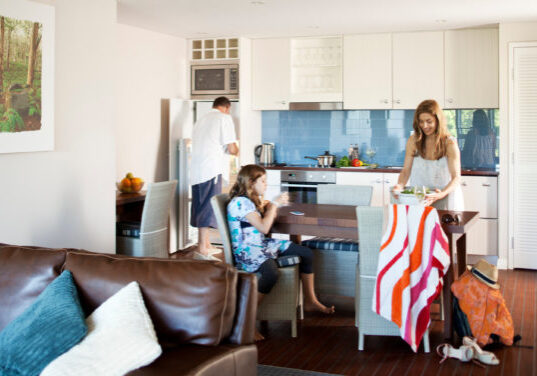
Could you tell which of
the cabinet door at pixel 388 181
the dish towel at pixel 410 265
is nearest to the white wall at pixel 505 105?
the cabinet door at pixel 388 181

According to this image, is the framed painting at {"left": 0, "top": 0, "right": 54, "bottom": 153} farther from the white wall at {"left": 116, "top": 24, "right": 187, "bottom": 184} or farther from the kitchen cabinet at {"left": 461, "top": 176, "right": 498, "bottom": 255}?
the kitchen cabinet at {"left": 461, "top": 176, "right": 498, "bottom": 255}

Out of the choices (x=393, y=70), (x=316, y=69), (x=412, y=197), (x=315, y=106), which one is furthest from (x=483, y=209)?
(x=412, y=197)

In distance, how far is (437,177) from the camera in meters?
4.91

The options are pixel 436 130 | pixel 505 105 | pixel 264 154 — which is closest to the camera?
pixel 436 130

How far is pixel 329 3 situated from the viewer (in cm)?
551

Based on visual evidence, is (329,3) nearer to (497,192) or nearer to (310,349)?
(497,192)

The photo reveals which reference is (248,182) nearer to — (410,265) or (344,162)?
(410,265)

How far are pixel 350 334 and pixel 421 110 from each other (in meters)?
1.69

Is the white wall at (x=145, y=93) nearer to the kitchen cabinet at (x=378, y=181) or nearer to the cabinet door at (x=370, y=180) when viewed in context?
the cabinet door at (x=370, y=180)

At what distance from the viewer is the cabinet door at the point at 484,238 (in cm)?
652

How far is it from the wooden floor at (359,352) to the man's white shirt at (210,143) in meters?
2.38

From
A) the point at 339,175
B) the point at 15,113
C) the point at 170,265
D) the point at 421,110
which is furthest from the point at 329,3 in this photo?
the point at 170,265

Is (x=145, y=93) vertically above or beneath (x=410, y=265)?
above

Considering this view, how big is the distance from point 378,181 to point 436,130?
210 cm
